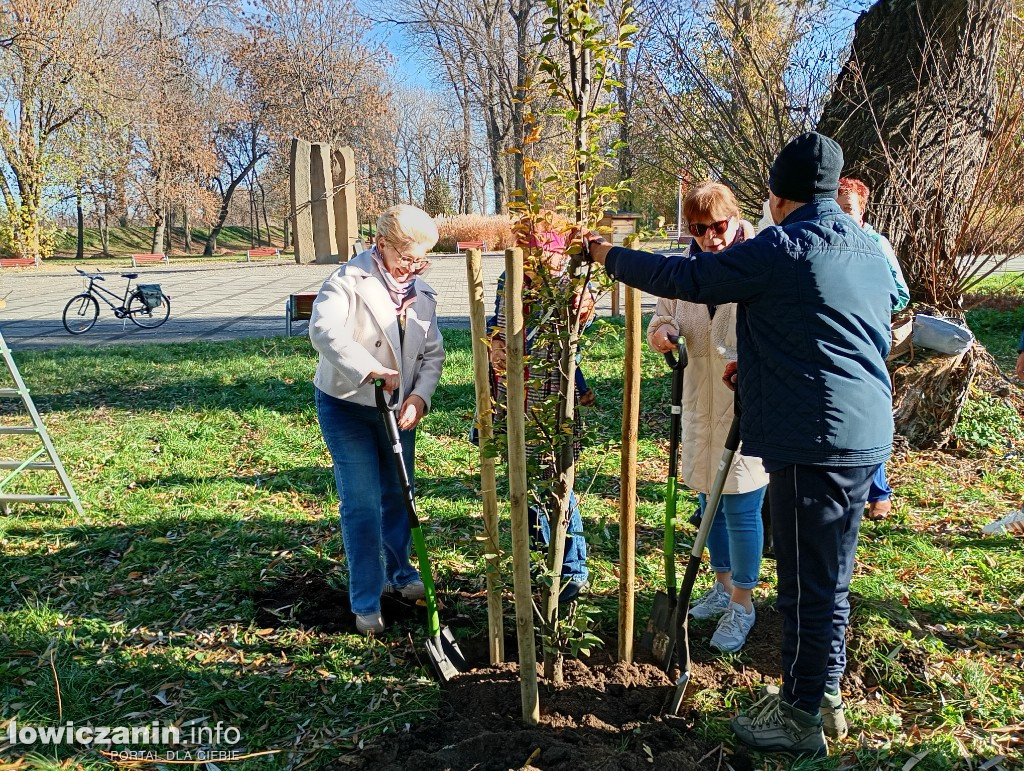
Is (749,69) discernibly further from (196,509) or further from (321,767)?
(321,767)

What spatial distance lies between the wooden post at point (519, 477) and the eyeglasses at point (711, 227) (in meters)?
0.93

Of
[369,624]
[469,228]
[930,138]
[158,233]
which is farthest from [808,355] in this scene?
[158,233]

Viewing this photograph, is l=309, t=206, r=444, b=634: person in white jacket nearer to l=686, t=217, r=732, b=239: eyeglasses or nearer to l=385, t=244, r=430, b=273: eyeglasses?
l=385, t=244, r=430, b=273: eyeglasses

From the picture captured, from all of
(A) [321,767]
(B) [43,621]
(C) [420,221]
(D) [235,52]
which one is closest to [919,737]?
(A) [321,767]

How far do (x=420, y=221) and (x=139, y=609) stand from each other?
2.27m

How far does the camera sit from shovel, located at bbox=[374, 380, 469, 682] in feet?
9.50

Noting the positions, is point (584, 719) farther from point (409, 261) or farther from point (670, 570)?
point (409, 261)

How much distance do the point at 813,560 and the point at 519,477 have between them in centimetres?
95

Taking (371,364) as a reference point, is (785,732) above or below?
below

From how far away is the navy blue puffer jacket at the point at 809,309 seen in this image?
2.13 m

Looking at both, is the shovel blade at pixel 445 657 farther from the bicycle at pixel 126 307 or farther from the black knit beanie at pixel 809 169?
the bicycle at pixel 126 307

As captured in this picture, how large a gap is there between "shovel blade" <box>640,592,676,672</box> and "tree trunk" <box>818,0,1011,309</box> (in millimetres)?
3866

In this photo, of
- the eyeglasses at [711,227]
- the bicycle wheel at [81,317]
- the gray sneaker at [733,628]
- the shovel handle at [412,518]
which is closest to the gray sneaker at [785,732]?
the gray sneaker at [733,628]

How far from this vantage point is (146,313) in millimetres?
12883
